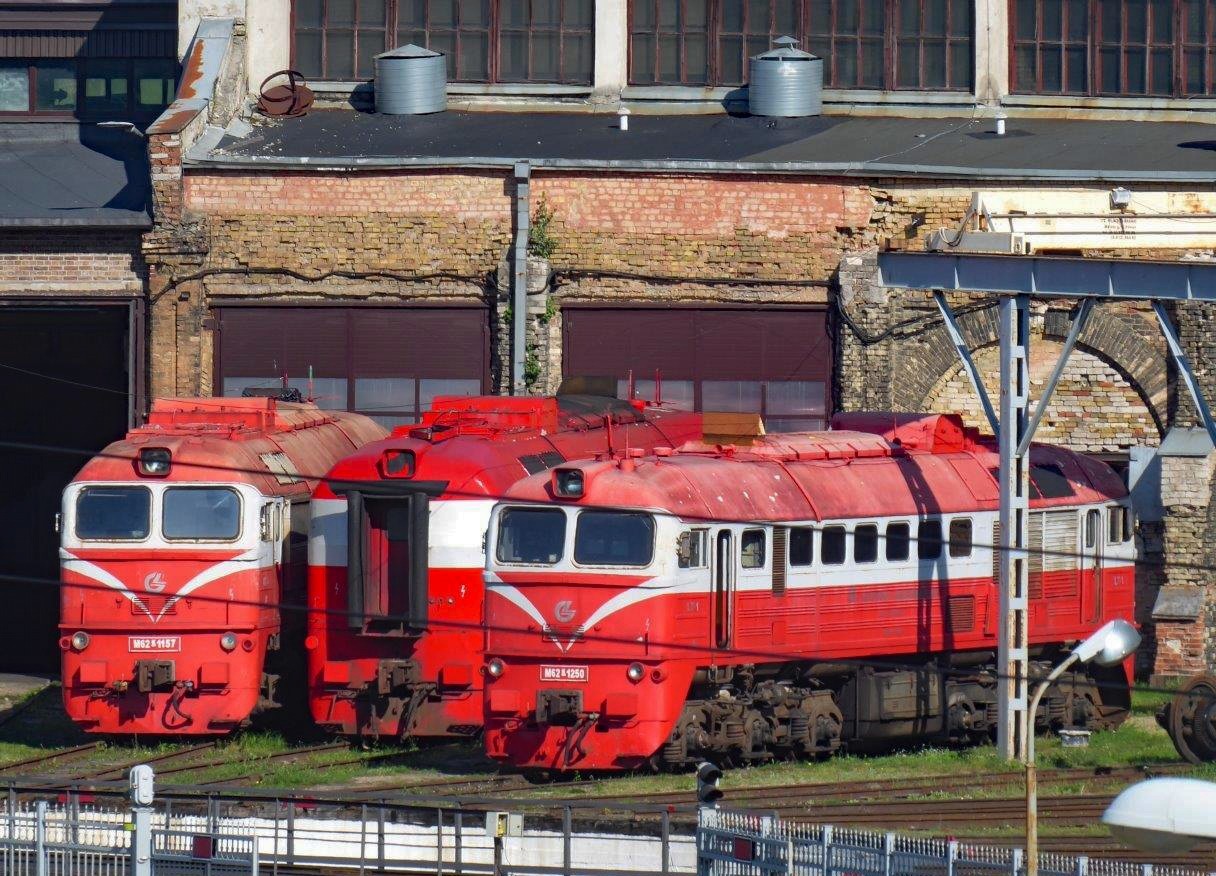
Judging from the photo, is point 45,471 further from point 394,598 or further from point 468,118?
point 394,598

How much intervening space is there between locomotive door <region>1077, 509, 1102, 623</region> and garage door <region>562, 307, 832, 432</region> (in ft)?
20.1

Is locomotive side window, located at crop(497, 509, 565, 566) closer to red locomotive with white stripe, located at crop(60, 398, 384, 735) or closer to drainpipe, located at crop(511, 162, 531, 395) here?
red locomotive with white stripe, located at crop(60, 398, 384, 735)

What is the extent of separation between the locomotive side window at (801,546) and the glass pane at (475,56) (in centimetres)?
1530

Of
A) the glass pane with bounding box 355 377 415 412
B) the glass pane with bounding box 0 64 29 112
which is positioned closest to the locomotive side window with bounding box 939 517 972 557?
the glass pane with bounding box 355 377 415 412

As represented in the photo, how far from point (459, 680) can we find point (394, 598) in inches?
44.5

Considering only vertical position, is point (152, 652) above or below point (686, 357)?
below

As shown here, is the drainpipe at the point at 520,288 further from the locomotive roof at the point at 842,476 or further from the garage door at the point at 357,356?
the locomotive roof at the point at 842,476

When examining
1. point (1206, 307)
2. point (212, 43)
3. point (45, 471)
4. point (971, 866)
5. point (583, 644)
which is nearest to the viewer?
point (971, 866)

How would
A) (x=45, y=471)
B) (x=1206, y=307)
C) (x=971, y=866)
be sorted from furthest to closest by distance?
(x=45, y=471)
(x=1206, y=307)
(x=971, y=866)

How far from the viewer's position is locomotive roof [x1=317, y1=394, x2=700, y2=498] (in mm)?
23828

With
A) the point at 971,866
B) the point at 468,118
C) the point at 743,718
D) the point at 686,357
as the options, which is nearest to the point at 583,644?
the point at 743,718

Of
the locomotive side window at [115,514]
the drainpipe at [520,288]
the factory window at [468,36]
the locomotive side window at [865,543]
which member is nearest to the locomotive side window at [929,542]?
the locomotive side window at [865,543]

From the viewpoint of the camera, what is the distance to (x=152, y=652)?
79.4ft

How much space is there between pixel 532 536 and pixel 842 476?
4.14 meters
